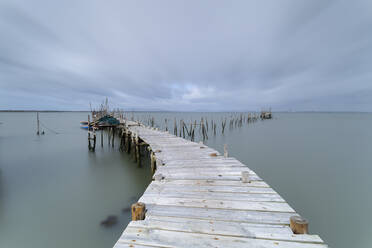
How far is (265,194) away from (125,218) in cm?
475

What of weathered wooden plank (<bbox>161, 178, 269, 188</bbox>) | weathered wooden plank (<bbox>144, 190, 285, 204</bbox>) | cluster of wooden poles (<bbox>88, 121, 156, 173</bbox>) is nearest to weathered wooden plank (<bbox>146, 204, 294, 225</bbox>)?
weathered wooden plank (<bbox>144, 190, 285, 204</bbox>)

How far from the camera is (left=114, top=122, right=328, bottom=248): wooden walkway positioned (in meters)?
2.08

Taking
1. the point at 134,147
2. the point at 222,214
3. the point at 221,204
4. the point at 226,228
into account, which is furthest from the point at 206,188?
the point at 134,147

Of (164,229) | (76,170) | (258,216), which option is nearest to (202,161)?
(258,216)

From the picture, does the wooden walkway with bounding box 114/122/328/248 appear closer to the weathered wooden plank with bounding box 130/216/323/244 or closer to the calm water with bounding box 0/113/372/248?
the weathered wooden plank with bounding box 130/216/323/244

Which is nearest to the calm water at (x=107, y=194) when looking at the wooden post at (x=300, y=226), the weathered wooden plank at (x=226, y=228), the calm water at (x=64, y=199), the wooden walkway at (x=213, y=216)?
the calm water at (x=64, y=199)

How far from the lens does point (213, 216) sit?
8.55ft

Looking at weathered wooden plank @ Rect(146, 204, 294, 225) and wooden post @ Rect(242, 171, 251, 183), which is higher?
wooden post @ Rect(242, 171, 251, 183)

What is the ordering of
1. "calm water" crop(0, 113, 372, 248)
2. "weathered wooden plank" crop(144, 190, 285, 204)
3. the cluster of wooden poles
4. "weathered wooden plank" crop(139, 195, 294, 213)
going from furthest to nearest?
the cluster of wooden poles
"calm water" crop(0, 113, 372, 248)
"weathered wooden plank" crop(144, 190, 285, 204)
"weathered wooden plank" crop(139, 195, 294, 213)

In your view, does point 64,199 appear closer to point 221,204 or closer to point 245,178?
point 221,204

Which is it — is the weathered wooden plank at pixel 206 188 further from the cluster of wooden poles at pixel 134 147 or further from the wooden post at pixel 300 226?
the cluster of wooden poles at pixel 134 147

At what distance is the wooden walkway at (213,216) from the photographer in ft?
6.82

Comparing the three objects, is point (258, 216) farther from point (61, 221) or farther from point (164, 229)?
point (61, 221)

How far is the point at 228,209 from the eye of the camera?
2.82 metres
